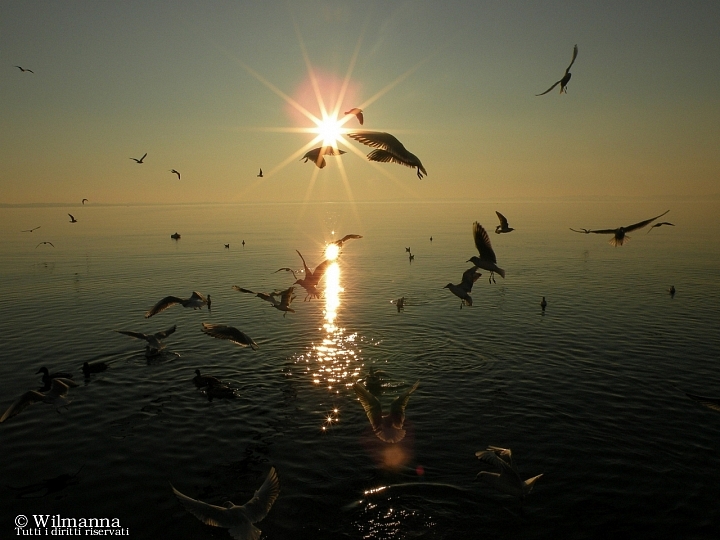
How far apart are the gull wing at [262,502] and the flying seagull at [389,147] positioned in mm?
8007

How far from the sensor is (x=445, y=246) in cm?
9112

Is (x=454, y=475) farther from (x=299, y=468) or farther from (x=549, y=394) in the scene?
(x=549, y=394)

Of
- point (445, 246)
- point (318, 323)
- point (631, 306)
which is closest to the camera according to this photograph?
point (318, 323)

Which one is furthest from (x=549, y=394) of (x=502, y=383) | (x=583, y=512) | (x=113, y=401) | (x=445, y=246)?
(x=445, y=246)

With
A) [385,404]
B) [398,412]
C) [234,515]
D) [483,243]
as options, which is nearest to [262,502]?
[234,515]

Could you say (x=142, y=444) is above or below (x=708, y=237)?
below

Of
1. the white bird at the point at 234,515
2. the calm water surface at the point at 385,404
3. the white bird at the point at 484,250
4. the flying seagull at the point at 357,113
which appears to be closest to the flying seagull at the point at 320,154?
the flying seagull at the point at 357,113

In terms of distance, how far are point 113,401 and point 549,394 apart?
66.0 feet

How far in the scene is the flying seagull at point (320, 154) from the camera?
14.0 m

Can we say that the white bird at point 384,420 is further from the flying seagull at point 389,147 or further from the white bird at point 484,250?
the white bird at point 484,250

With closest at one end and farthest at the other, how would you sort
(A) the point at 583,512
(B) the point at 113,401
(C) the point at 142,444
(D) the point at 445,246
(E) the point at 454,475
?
1. (A) the point at 583,512
2. (E) the point at 454,475
3. (C) the point at 142,444
4. (B) the point at 113,401
5. (D) the point at 445,246

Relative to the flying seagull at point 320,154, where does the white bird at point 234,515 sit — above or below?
below

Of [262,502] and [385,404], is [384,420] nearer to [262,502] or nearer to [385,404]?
[262,502]

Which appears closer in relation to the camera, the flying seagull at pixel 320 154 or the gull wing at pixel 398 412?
the gull wing at pixel 398 412
